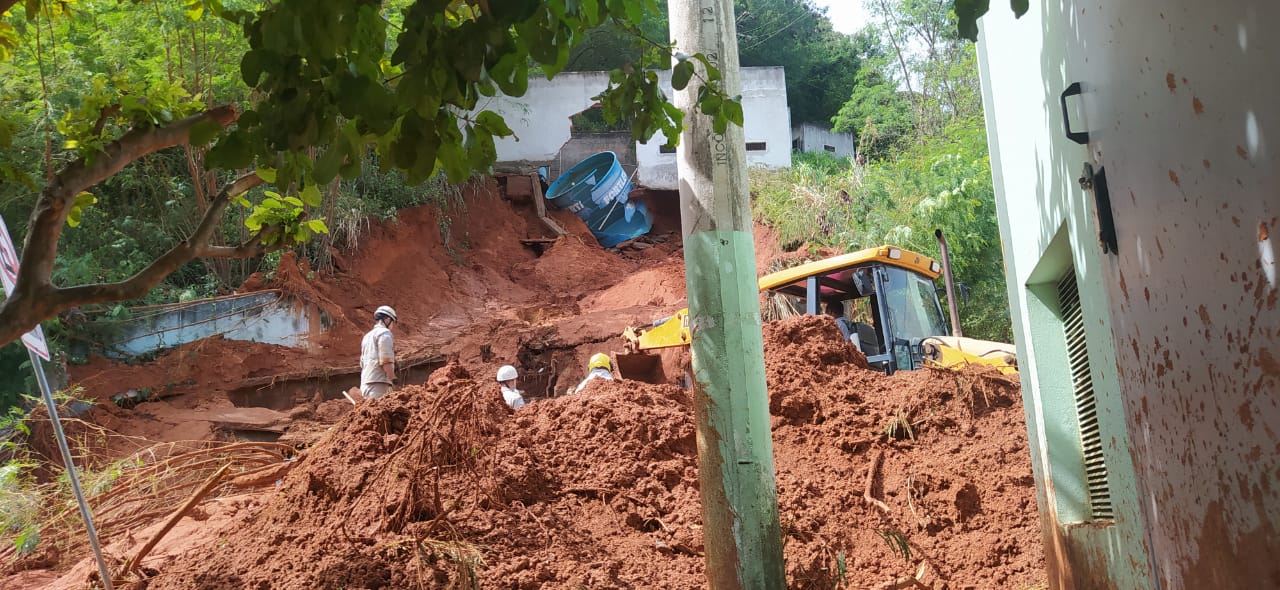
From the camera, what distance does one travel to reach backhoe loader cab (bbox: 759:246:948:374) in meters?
11.2

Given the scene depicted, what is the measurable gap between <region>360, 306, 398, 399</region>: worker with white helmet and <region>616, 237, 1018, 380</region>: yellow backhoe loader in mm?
3037

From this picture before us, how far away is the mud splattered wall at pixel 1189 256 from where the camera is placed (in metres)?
2.10

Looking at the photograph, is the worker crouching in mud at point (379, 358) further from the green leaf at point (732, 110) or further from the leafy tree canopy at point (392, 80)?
the green leaf at point (732, 110)

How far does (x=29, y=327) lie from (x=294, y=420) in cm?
947

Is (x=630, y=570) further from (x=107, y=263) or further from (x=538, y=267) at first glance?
(x=538, y=267)

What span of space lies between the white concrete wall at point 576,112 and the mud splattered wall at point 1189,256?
23.5 metres

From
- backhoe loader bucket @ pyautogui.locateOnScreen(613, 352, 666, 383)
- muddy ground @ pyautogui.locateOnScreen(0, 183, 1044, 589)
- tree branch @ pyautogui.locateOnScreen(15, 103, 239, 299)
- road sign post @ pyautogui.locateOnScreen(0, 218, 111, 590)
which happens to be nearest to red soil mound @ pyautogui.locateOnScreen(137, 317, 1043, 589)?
muddy ground @ pyautogui.locateOnScreen(0, 183, 1044, 589)

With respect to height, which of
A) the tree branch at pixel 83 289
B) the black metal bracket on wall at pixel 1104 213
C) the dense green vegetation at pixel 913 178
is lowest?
the black metal bracket on wall at pixel 1104 213

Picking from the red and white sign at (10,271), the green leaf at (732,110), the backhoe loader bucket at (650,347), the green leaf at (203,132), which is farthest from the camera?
the backhoe loader bucket at (650,347)

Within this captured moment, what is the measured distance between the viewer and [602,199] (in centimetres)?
2589

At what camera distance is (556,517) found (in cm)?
634

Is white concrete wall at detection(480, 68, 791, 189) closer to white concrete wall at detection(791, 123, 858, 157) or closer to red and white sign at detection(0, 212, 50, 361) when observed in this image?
white concrete wall at detection(791, 123, 858, 157)

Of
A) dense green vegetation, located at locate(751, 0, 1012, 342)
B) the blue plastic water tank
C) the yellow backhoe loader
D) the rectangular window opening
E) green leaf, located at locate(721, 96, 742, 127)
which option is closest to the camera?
green leaf, located at locate(721, 96, 742, 127)

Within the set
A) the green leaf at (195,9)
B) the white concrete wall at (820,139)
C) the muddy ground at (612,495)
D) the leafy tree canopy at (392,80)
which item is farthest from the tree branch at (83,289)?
the white concrete wall at (820,139)
